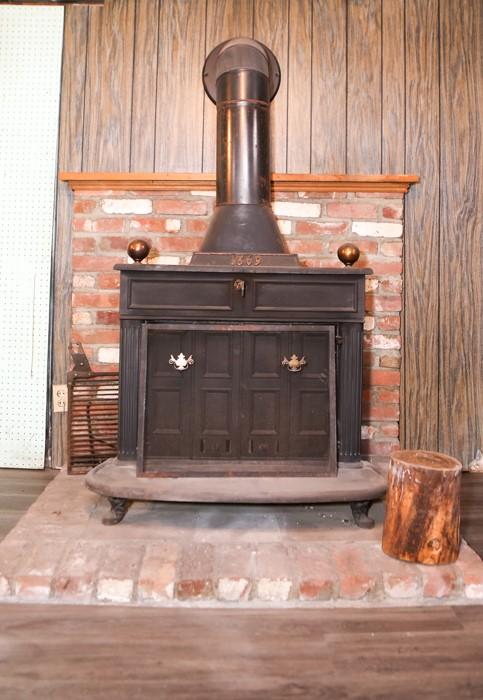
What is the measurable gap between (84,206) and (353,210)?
1183mm

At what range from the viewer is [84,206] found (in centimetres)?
227

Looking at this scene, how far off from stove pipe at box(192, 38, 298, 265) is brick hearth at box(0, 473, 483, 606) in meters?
0.91

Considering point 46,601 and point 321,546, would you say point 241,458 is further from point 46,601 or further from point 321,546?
point 46,601

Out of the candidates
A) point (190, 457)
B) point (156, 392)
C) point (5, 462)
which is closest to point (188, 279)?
point (156, 392)

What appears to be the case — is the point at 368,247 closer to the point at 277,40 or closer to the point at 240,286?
the point at 240,286

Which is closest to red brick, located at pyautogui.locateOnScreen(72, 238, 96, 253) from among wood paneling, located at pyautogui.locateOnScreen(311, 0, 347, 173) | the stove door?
the stove door

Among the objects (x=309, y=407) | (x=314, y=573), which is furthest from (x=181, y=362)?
(x=314, y=573)

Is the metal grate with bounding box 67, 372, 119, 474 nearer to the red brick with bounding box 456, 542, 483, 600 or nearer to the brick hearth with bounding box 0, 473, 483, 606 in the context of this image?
the brick hearth with bounding box 0, 473, 483, 606

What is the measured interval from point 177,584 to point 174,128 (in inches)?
74.3

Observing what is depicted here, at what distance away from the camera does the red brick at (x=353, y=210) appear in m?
2.28

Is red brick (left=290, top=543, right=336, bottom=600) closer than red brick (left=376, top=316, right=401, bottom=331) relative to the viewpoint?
Yes

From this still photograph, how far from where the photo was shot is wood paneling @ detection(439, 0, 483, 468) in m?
2.34

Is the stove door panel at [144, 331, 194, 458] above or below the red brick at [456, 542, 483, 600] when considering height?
above

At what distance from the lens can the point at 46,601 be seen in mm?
1299
